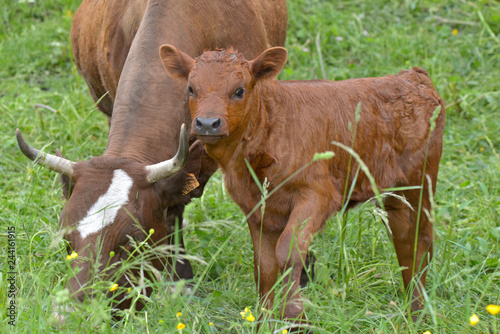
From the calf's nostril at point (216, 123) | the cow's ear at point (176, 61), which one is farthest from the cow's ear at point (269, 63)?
the calf's nostril at point (216, 123)

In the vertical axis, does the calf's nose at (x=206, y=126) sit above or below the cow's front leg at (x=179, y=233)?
above

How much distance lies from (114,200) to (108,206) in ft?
0.23

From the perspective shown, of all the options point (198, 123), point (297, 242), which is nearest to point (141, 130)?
point (198, 123)

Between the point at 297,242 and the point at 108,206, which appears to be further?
the point at 108,206

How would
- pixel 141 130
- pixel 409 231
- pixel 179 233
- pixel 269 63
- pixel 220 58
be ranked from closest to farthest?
pixel 220 58, pixel 269 63, pixel 409 231, pixel 141 130, pixel 179 233

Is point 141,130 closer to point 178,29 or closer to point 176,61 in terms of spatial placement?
point 176,61

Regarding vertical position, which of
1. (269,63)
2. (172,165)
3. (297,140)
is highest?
(269,63)

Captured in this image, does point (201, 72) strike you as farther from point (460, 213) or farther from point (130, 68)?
point (460, 213)

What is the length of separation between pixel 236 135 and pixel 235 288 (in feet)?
4.39

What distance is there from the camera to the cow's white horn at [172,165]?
3.82 meters

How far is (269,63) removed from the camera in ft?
12.3

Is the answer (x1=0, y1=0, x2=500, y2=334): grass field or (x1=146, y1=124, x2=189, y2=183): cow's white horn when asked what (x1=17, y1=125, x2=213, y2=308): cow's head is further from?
(x1=0, y1=0, x2=500, y2=334): grass field

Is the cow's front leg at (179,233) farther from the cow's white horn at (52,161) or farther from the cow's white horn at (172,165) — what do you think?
the cow's white horn at (52,161)

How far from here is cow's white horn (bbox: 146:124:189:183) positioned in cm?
382
